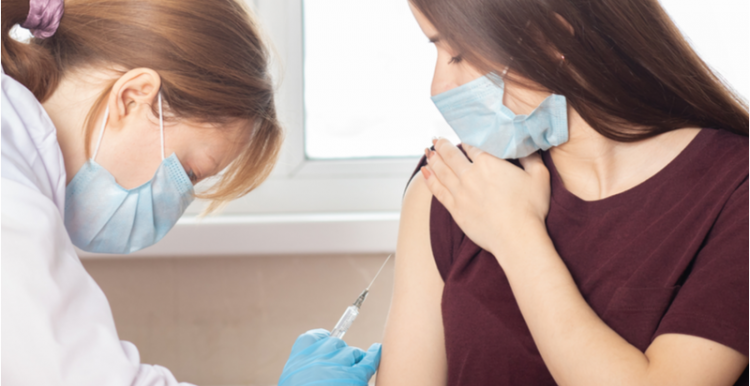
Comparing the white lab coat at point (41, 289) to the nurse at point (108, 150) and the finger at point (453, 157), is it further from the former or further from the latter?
the finger at point (453, 157)

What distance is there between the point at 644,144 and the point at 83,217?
1.01 meters

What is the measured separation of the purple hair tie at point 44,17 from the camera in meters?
0.94

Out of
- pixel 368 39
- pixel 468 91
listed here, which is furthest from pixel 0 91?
pixel 368 39

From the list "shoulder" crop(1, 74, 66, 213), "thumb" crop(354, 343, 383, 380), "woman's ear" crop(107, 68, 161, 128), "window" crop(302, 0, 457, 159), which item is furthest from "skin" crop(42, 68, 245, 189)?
"window" crop(302, 0, 457, 159)

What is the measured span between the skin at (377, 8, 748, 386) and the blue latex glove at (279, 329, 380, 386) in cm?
7

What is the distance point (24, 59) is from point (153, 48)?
210mm

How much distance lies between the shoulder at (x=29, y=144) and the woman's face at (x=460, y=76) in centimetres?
60

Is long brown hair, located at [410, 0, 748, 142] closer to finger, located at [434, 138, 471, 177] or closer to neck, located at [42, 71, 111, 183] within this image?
finger, located at [434, 138, 471, 177]

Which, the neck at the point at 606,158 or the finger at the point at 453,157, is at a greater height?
the neck at the point at 606,158

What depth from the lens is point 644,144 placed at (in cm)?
95

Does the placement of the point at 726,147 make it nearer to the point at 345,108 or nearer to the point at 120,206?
the point at 120,206

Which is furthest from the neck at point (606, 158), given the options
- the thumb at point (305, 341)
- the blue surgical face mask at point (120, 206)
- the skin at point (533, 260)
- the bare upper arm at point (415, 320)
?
the blue surgical face mask at point (120, 206)

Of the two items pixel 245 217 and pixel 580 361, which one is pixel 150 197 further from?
pixel 580 361

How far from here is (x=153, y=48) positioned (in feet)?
3.18
